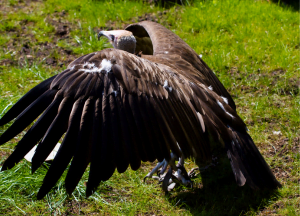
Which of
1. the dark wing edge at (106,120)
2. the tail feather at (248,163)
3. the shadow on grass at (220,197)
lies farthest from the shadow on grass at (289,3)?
the dark wing edge at (106,120)

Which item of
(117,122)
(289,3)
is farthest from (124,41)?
(289,3)

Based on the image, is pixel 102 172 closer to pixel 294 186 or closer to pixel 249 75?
pixel 294 186

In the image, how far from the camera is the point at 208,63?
5.15 m

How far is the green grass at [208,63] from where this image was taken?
3.21m

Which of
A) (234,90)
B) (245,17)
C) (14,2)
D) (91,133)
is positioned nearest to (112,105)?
(91,133)

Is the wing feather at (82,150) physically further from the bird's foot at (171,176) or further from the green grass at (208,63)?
the bird's foot at (171,176)

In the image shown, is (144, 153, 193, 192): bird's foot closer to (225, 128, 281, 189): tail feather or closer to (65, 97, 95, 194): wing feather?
(225, 128, 281, 189): tail feather

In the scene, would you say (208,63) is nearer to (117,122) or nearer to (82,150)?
(117,122)

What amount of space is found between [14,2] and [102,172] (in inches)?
211

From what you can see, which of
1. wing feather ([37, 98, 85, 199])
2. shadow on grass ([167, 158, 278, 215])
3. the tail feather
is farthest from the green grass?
wing feather ([37, 98, 85, 199])

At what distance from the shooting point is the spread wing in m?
3.76

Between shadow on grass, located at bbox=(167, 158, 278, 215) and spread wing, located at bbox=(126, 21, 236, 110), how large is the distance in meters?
0.80

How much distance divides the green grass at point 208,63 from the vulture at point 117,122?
610 millimetres

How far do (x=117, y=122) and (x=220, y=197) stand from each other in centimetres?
142
